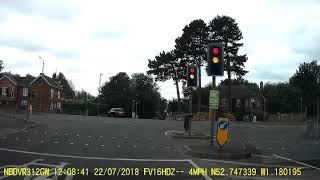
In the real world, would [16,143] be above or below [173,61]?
below

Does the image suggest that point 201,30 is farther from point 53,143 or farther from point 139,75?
point 139,75

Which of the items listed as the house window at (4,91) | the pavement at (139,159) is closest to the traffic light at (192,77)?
the pavement at (139,159)

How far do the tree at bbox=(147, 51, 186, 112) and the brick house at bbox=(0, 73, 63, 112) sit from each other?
23682mm

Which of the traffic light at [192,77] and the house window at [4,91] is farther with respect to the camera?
the house window at [4,91]

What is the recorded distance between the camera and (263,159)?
19.4m

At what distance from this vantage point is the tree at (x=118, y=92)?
12600cm

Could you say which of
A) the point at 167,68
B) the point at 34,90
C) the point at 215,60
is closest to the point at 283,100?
the point at 167,68

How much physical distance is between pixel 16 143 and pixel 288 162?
40.5 ft

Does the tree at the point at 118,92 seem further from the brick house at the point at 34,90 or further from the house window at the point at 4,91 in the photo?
the house window at the point at 4,91

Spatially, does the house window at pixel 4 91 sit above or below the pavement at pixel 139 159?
above

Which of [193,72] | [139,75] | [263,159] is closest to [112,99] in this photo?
[139,75]

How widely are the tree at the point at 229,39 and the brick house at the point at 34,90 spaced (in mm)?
41925

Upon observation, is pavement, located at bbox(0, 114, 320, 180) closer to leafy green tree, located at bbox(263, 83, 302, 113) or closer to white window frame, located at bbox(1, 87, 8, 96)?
white window frame, located at bbox(1, 87, 8, 96)

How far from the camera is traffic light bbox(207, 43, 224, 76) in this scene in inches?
848
